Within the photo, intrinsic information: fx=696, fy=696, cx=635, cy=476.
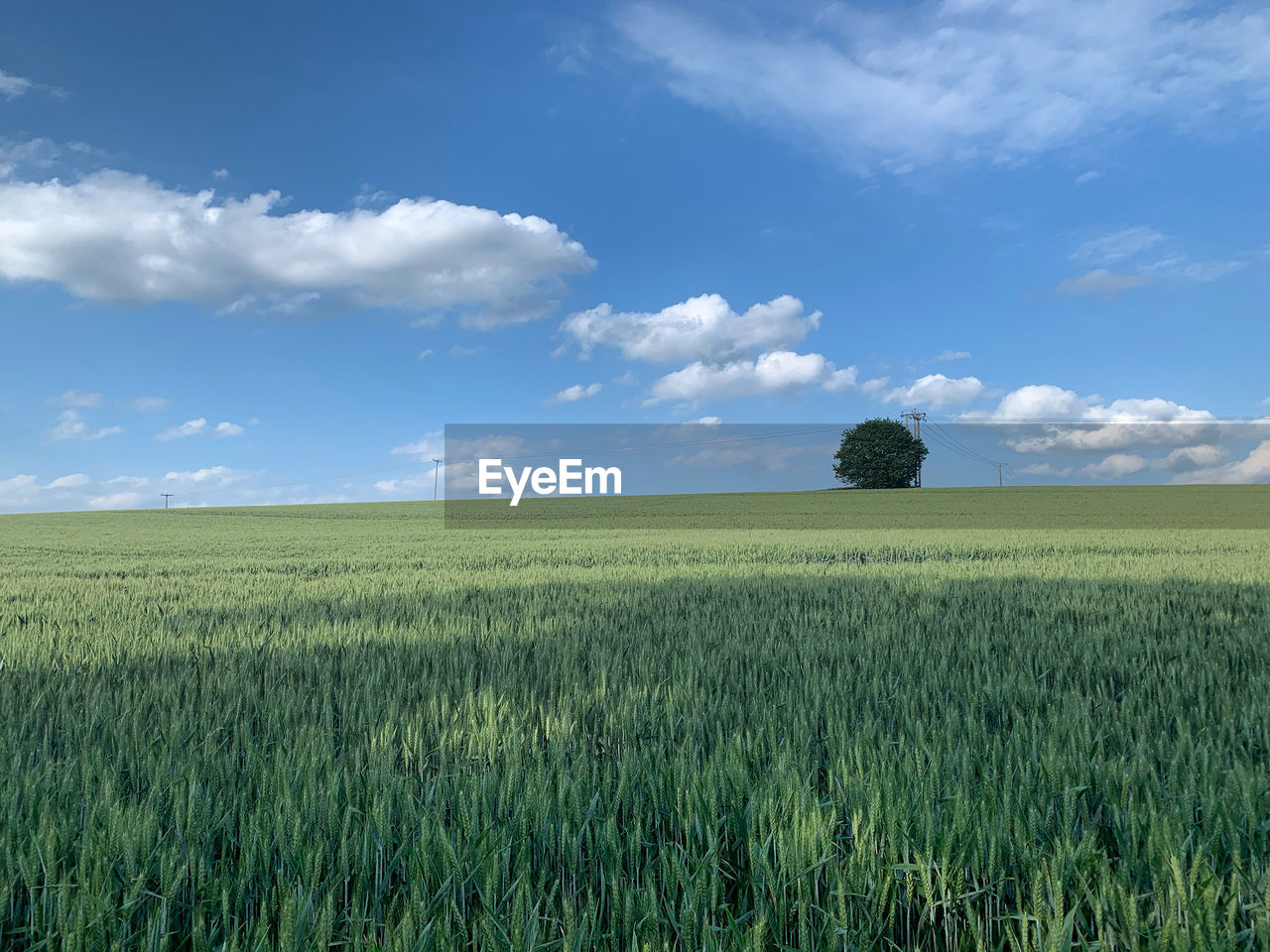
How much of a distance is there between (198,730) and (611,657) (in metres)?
2.30

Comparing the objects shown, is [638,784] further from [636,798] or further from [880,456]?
[880,456]

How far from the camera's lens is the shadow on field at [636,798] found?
170 cm

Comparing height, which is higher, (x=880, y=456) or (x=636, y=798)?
(x=880, y=456)

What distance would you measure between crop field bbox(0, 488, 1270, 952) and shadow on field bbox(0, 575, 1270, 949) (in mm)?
17

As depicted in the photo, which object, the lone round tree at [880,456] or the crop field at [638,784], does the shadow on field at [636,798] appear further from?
the lone round tree at [880,456]

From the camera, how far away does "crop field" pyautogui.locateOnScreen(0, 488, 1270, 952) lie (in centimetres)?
170

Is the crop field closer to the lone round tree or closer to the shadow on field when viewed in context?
the shadow on field

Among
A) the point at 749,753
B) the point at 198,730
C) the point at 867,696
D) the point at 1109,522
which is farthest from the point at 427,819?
the point at 1109,522

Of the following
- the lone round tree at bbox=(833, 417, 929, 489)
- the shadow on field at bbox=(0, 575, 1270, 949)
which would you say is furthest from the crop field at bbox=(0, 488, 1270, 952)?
the lone round tree at bbox=(833, 417, 929, 489)

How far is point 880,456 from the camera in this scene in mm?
82312

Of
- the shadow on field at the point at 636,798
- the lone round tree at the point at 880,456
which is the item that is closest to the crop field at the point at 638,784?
the shadow on field at the point at 636,798

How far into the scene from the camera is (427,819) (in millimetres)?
1970

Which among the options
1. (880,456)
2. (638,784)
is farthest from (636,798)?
(880,456)

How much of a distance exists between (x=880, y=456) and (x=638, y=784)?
3351 inches
